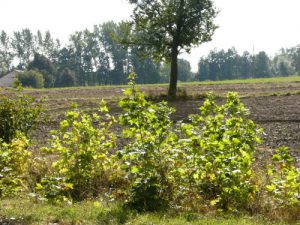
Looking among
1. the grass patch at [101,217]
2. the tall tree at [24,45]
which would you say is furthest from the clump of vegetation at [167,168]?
the tall tree at [24,45]

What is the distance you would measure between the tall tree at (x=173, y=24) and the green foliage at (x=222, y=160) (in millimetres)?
19717

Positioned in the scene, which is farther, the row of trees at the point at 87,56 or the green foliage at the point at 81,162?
the row of trees at the point at 87,56

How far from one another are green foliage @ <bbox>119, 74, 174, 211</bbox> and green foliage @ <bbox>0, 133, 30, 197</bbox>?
2279 mm

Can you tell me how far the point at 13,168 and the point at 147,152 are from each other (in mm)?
3214

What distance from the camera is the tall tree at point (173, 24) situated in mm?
25922

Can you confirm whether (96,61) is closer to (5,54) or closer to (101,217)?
(5,54)

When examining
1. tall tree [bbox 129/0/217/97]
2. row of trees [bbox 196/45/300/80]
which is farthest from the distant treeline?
tall tree [bbox 129/0/217/97]

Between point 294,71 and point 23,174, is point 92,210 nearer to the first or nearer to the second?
point 23,174

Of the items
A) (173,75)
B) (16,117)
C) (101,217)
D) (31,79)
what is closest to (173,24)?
(173,75)

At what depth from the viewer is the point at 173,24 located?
26.2 meters

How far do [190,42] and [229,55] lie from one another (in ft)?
346

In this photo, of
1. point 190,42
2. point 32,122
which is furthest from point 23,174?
point 190,42

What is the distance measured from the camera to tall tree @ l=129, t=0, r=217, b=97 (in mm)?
25922

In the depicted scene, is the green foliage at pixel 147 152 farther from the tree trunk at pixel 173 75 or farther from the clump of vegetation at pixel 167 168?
the tree trunk at pixel 173 75
